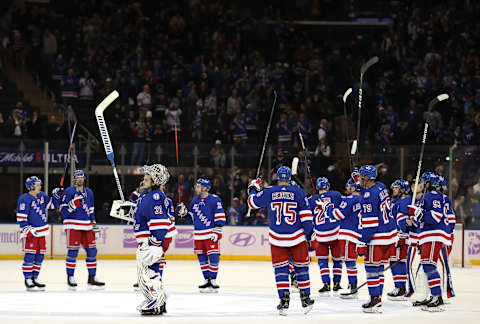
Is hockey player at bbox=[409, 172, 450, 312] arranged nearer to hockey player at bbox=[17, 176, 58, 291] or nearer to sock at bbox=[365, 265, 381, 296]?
sock at bbox=[365, 265, 381, 296]

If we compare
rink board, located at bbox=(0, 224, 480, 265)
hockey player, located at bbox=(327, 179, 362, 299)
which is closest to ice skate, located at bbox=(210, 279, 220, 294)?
hockey player, located at bbox=(327, 179, 362, 299)

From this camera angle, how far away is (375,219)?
9828 mm

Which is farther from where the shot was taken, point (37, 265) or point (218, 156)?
point (218, 156)

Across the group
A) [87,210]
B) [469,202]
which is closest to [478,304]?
[87,210]

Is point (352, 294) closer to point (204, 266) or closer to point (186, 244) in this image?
point (204, 266)

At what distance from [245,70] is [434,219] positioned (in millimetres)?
12044

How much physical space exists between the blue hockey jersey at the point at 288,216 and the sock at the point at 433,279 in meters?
1.48

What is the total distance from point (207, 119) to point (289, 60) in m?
4.11

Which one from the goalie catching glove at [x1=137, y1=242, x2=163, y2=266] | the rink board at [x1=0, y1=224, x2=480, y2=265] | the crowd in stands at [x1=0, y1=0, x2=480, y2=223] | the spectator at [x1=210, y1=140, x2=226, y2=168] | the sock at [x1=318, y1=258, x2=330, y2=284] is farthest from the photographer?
the crowd in stands at [x1=0, y1=0, x2=480, y2=223]

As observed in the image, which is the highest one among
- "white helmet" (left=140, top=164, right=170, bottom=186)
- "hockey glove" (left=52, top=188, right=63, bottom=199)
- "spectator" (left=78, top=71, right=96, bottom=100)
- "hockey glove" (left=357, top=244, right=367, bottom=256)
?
"spectator" (left=78, top=71, right=96, bottom=100)

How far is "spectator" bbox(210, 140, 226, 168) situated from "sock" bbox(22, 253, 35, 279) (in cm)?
571

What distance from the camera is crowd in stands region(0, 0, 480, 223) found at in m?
19.7

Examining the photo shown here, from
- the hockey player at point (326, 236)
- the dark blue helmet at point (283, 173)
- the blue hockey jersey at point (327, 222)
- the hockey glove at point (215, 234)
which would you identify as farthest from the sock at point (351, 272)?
the dark blue helmet at point (283, 173)

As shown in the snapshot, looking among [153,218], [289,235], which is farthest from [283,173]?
[153,218]
